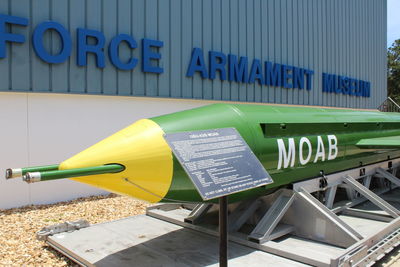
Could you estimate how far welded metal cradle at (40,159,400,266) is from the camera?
374 centimetres

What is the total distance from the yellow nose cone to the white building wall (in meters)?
3.45

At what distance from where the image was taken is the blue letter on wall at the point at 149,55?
24.7ft

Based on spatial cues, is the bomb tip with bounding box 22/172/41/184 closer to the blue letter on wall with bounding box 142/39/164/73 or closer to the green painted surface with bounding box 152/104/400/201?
the green painted surface with bounding box 152/104/400/201

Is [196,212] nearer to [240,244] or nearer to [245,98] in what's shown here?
[240,244]

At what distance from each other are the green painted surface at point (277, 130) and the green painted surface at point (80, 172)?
57cm

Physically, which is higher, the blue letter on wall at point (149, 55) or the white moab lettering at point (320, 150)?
the blue letter on wall at point (149, 55)

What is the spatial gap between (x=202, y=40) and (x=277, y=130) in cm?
501

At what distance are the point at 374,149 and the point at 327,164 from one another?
4.43 feet

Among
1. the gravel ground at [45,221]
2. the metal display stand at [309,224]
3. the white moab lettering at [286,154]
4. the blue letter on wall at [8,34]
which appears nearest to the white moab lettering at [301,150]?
the white moab lettering at [286,154]

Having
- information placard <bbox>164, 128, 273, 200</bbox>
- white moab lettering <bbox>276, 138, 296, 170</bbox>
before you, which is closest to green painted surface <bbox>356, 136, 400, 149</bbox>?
white moab lettering <bbox>276, 138, 296, 170</bbox>

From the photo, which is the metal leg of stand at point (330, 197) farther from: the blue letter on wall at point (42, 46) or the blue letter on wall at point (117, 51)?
the blue letter on wall at point (42, 46)

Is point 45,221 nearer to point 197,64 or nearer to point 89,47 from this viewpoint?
point 89,47

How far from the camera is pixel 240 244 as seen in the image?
4.09 meters

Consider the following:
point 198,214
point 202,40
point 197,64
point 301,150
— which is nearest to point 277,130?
point 301,150
